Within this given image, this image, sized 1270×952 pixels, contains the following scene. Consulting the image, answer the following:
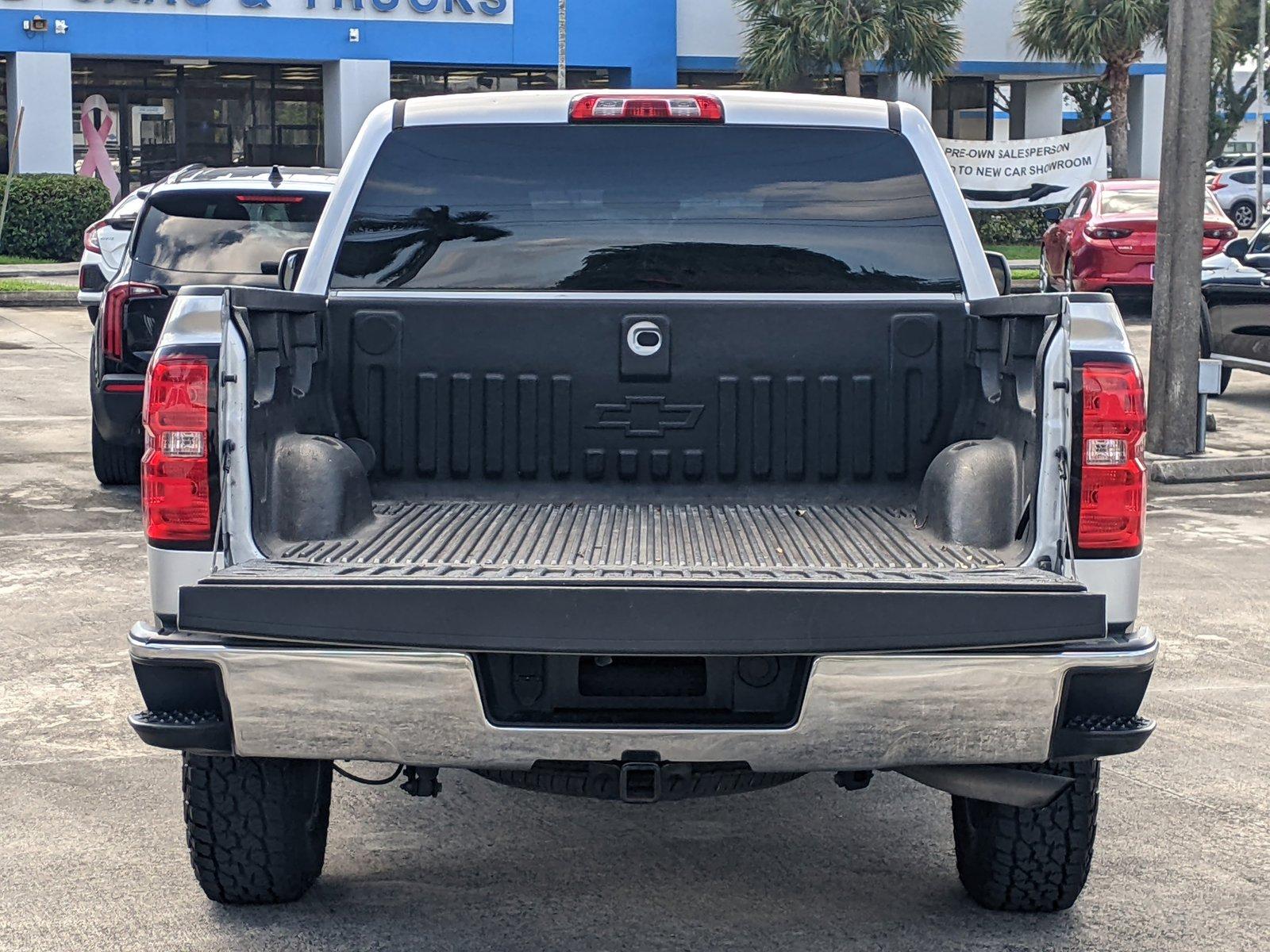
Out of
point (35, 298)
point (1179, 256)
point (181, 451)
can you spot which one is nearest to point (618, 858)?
point (181, 451)

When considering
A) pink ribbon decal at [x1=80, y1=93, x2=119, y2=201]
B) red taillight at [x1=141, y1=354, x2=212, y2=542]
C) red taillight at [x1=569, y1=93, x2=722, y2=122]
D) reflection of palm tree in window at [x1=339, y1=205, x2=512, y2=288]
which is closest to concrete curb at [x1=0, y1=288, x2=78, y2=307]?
pink ribbon decal at [x1=80, y1=93, x2=119, y2=201]

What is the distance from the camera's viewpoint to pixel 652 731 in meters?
3.65

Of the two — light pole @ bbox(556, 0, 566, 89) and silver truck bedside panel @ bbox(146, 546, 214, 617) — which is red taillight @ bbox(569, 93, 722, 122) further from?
light pole @ bbox(556, 0, 566, 89)

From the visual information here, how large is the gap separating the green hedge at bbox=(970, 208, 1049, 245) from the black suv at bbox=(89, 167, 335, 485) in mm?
24598

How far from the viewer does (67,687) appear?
6277 millimetres

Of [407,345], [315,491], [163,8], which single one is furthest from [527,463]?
[163,8]

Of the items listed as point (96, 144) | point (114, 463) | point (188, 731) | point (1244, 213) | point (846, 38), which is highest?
point (846, 38)

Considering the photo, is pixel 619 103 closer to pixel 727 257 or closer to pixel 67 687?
pixel 727 257

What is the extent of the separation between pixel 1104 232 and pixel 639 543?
57.1ft

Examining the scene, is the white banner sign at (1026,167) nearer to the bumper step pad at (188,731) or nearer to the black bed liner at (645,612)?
the black bed liner at (645,612)

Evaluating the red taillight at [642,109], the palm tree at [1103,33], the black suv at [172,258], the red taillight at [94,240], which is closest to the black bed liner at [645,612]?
the red taillight at [642,109]

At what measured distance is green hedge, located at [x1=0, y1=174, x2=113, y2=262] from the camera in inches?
1077

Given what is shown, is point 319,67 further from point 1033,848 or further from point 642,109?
point 1033,848

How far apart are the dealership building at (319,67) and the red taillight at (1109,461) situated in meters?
29.1
